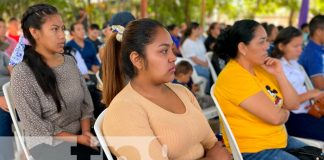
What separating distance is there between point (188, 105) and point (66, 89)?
32.4 inches

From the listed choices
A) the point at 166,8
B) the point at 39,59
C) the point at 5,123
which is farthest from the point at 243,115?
the point at 166,8

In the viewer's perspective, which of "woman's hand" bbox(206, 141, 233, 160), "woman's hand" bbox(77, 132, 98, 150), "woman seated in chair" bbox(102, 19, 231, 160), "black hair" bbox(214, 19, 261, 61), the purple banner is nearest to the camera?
"woman seated in chair" bbox(102, 19, 231, 160)

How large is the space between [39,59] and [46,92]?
196mm

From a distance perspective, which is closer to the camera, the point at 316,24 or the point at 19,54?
the point at 19,54

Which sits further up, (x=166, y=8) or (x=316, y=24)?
(x=316, y=24)

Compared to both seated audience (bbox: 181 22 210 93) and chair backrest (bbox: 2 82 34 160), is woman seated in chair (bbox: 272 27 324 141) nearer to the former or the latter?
chair backrest (bbox: 2 82 34 160)

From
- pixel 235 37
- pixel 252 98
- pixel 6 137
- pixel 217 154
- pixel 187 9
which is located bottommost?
pixel 187 9

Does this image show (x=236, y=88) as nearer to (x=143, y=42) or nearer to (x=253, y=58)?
(x=253, y=58)

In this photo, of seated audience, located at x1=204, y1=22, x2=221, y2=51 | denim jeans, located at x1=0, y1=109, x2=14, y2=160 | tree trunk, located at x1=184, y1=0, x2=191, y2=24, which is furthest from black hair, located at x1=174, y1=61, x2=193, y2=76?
tree trunk, located at x1=184, y1=0, x2=191, y2=24

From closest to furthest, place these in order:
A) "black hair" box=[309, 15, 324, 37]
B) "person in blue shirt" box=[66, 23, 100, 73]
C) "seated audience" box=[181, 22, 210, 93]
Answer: "black hair" box=[309, 15, 324, 37]
"person in blue shirt" box=[66, 23, 100, 73]
"seated audience" box=[181, 22, 210, 93]

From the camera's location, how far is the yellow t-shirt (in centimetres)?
211

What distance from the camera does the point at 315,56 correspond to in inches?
128

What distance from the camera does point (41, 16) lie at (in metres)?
2.07

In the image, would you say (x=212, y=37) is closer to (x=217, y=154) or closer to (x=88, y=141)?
(x=88, y=141)
